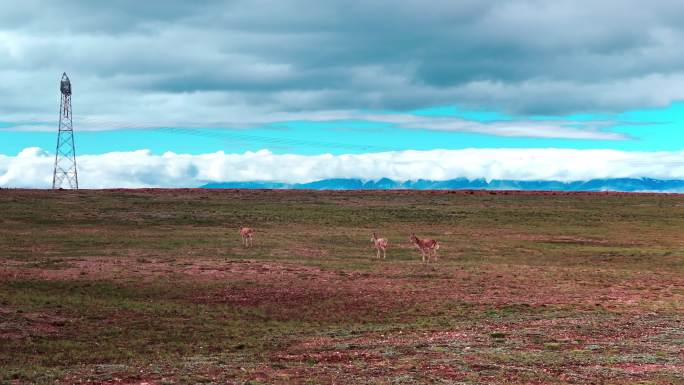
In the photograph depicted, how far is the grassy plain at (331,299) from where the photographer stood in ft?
66.4

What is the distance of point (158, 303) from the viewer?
33000 millimetres

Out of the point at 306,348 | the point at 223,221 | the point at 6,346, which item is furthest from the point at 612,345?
the point at 223,221

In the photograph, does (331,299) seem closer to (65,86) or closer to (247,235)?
(247,235)

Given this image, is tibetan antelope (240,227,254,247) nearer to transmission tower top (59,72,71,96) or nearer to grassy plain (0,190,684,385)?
grassy plain (0,190,684,385)

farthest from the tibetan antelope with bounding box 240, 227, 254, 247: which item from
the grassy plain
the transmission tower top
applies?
the transmission tower top

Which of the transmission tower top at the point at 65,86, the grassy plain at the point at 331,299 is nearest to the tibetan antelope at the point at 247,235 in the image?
the grassy plain at the point at 331,299

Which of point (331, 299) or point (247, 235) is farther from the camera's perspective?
point (247, 235)

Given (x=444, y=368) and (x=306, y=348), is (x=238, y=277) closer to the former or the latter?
(x=306, y=348)

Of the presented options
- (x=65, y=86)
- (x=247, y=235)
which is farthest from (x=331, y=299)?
(x=65, y=86)

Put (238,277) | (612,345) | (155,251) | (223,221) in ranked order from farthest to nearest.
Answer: (223,221) < (155,251) < (238,277) < (612,345)

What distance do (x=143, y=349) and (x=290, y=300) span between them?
1137cm

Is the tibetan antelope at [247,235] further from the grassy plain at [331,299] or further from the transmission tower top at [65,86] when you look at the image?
the transmission tower top at [65,86]

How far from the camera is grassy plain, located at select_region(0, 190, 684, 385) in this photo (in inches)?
797

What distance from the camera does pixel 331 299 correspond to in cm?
3500
